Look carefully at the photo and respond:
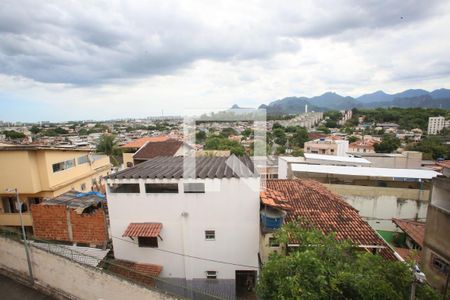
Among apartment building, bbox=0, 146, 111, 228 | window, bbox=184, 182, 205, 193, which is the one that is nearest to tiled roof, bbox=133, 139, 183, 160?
apartment building, bbox=0, 146, 111, 228

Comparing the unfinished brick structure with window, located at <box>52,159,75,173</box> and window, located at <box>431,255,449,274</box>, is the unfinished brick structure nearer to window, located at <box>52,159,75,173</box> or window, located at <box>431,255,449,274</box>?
window, located at <box>52,159,75,173</box>

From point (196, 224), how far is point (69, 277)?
4096 millimetres

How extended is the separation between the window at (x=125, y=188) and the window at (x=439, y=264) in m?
10.2

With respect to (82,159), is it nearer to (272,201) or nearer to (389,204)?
(272,201)

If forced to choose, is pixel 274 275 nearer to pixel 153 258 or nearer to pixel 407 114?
pixel 153 258

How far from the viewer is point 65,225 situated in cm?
874

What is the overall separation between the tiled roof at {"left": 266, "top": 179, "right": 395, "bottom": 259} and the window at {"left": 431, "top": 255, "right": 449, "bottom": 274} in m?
1.49

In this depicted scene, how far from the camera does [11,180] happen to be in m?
10.9

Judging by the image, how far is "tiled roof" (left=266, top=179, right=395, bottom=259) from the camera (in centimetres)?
768

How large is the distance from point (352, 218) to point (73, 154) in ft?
49.4

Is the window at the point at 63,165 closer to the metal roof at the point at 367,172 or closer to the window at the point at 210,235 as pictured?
the window at the point at 210,235

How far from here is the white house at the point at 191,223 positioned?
8.17m

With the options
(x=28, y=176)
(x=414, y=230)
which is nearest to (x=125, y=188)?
(x=28, y=176)

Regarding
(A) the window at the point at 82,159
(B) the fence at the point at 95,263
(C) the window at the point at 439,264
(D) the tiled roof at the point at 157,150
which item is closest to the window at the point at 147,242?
(B) the fence at the point at 95,263
